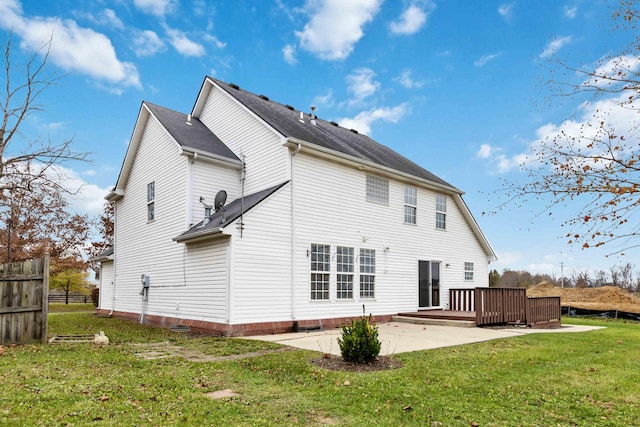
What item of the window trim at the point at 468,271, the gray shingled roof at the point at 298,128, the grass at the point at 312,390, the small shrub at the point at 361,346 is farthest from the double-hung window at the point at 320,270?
the window trim at the point at 468,271

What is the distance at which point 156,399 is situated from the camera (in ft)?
15.4

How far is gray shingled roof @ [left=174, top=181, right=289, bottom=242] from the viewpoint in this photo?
1115cm

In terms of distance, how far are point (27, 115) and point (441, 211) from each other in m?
15.4

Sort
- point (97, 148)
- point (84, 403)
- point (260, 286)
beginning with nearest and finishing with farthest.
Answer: point (84, 403)
point (260, 286)
point (97, 148)

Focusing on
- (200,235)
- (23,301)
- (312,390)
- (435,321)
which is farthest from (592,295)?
(23,301)

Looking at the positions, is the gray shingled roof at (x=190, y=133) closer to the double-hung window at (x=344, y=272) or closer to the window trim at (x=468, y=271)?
the double-hung window at (x=344, y=272)

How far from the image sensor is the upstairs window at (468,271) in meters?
19.1

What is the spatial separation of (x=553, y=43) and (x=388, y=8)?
1089 centimetres

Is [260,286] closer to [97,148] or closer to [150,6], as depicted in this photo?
[97,148]

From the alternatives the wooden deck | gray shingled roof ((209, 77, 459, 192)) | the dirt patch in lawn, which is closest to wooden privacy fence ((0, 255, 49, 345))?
the dirt patch in lawn

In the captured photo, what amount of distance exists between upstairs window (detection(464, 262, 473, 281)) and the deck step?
5184 millimetres

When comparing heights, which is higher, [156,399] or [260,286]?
[260,286]

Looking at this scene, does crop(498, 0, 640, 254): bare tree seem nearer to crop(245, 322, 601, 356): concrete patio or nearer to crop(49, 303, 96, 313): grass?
crop(245, 322, 601, 356): concrete patio

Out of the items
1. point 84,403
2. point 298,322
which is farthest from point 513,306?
point 84,403
